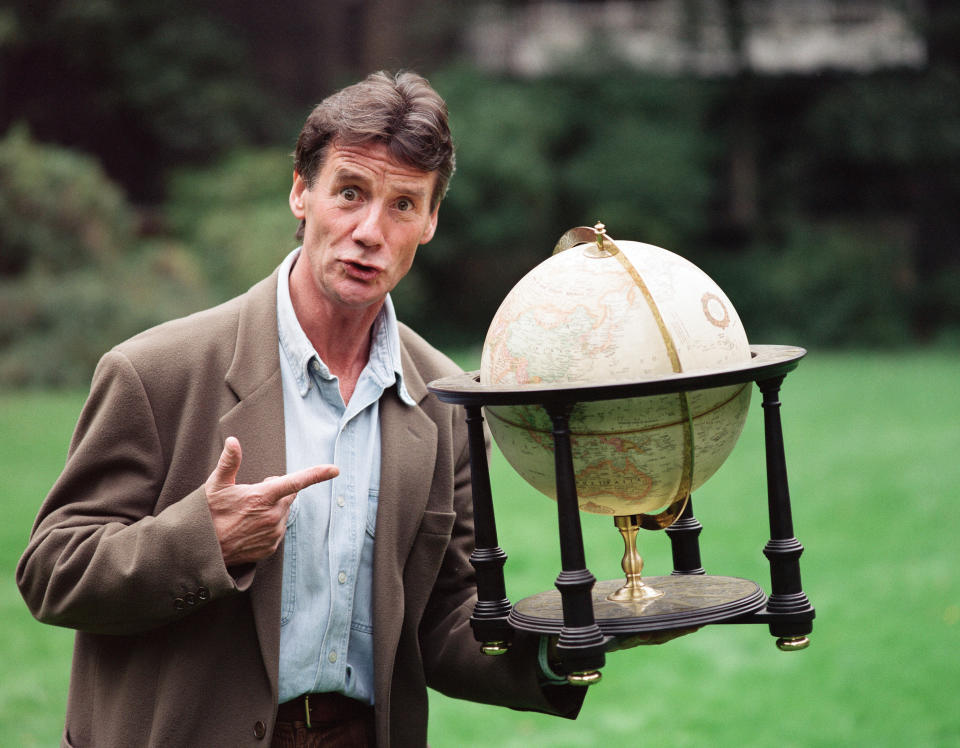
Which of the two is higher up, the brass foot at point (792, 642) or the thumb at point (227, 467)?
the thumb at point (227, 467)

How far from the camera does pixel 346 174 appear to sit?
3.75 meters

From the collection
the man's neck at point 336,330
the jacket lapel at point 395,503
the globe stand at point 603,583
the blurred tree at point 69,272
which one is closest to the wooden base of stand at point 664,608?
the globe stand at point 603,583

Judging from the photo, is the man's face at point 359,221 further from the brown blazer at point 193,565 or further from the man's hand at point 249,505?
the man's hand at point 249,505

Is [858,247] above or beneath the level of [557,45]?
beneath

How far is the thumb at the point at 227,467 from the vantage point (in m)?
3.28

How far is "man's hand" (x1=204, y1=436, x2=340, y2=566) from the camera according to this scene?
3.32 meters

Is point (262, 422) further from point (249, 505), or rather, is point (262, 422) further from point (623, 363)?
point (623, 363)

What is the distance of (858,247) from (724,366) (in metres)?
33.0

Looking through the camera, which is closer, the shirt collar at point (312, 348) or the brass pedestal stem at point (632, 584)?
the brass pedestal stem at point (632, 584)

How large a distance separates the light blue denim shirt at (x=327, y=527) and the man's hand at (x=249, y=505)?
0.81 ft

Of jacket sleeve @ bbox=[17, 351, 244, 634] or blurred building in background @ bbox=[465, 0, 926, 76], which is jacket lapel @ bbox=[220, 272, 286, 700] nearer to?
jacket sleeve @ bbox=[17, 351, 244, 634]

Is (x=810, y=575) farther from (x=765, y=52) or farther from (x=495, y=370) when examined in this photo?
(x=765, y=52)

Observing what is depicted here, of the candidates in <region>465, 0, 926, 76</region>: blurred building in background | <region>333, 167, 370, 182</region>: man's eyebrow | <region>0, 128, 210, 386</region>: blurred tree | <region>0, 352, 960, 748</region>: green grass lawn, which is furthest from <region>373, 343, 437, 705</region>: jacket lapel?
<region>465, 0, 926, 76</region>: blurred building in background

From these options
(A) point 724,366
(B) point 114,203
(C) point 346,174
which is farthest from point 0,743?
(B) point 114,203
